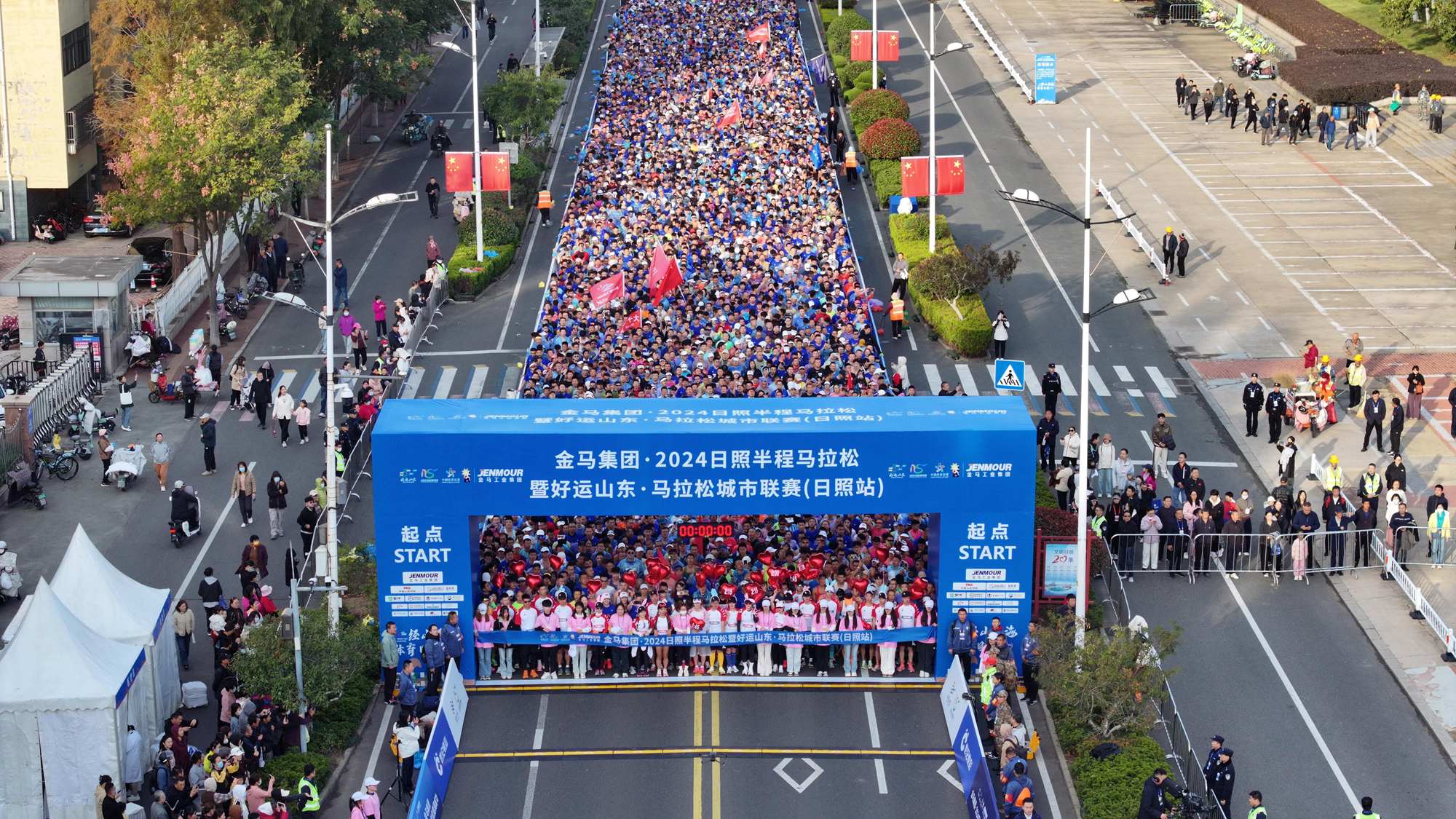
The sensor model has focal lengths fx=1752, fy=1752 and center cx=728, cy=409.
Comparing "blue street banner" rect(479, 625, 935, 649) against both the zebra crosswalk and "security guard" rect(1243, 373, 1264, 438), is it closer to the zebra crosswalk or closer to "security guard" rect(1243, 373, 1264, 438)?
the zebra crosswalk

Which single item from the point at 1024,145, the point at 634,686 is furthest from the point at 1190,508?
the point at 1024,145

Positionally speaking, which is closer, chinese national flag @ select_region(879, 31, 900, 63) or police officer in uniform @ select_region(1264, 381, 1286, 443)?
police officer in uniform @ select_region(1264, 381, 1286, 443)

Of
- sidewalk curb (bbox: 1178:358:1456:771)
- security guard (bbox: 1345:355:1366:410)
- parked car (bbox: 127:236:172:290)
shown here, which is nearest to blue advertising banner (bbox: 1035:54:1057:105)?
security guard (bbox: 1345:355:1366:410)

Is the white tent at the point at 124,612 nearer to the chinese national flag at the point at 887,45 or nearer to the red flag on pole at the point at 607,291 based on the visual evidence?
the red flag on pole at the point at 607,291

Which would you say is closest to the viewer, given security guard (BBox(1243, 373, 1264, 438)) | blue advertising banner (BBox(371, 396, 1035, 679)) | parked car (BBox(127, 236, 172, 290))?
blue advertising banner (BBox(371, 396, 1035, 679))

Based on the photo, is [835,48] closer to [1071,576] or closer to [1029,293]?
[1029,293]

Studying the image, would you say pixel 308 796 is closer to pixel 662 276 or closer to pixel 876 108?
pixel 662 276
